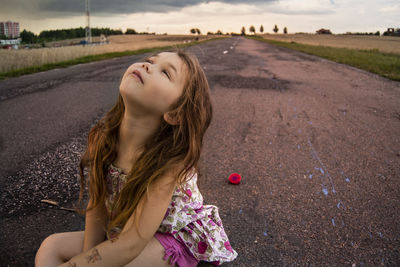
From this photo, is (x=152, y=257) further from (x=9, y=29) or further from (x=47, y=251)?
(x=9, y=29)

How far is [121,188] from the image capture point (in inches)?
63.4

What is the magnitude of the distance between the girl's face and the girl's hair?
0.14 feet

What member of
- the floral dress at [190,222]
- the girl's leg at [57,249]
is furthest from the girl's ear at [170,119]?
the girl's leg at [57,249]

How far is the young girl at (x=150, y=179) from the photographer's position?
1.38 meters

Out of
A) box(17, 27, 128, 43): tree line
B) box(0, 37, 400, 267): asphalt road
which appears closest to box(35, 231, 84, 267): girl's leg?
box(0, 37, 400, 267): asphalt road

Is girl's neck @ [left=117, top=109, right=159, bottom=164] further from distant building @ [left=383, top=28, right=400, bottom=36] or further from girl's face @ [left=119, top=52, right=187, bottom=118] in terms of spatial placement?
distant building @ [left=383, top=28, right=400, bottom=36]

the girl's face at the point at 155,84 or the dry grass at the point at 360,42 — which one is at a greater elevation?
the dry grass at the point at 360,42

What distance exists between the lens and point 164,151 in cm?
154

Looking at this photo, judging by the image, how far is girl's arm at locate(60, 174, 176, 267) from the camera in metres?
1.33

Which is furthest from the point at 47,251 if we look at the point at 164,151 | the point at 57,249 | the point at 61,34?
the point at 61,34

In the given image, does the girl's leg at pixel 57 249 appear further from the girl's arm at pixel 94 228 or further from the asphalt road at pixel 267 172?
the asphalt road at pixel 267 172

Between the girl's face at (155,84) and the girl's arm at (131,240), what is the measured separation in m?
0.38

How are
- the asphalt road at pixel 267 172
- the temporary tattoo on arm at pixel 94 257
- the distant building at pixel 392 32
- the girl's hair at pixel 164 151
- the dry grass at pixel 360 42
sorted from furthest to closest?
the distant building at pixel 392 32 < the dry grass at pixel 360 42 < the asphalt road at pixel 267 172 < the girl's hair at pixel 164 151 < the temporary tattoo on arm at pixel 94 257

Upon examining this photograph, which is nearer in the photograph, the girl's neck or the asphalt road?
the girl's neck
